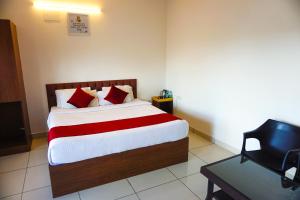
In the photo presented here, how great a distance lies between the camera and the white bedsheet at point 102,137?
6.83 ft

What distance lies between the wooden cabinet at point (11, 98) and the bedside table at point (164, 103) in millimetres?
2490

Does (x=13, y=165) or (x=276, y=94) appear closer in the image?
(x=276, y=94)

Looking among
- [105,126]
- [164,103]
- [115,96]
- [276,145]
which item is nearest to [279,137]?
[276,145]

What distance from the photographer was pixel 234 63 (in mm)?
2885

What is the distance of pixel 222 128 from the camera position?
3240 mm

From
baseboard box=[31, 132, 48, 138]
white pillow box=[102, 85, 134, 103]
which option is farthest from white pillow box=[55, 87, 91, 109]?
baseboard box=[31, 132, 48, 138]

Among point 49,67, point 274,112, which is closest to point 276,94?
point 274,112

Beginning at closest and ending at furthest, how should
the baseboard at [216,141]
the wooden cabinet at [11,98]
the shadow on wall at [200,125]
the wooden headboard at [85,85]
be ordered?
the wooden cabinet at [11,98] < the baseboard at [216,141] < the shadow on wall at [200,125] < the wooden headboard at [85,85]

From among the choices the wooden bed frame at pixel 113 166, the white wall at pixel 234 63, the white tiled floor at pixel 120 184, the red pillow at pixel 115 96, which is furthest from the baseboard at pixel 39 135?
the white wall at pixel 234 63

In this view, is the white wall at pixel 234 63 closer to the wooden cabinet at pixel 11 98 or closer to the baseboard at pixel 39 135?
the baseboard at pixel 39 135

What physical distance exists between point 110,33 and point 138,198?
306 centimetres

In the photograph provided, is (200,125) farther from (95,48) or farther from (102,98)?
(95,48)

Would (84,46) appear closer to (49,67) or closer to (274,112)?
(49,67)

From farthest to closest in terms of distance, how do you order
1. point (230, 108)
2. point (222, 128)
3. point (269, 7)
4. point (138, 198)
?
point (222, 128)
point (230, 108)
point (269, 7)
point (138, 198)
